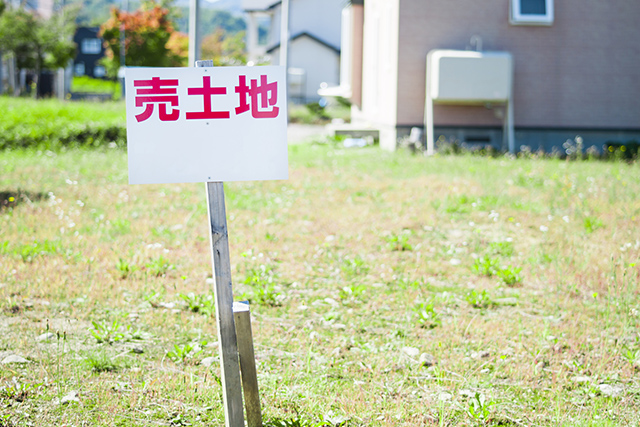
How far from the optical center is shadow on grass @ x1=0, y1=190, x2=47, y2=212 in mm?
7734

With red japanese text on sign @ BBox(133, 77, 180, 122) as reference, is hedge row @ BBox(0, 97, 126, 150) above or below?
above

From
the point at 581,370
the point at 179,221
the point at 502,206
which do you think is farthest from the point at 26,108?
the point at 581,370

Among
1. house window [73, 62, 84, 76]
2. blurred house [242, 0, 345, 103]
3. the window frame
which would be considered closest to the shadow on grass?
blurred house [242, 0, 345, 103]

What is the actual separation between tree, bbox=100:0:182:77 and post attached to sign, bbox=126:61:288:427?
44.7 m

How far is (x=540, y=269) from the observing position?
5.80m

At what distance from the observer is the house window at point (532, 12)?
45.6ft

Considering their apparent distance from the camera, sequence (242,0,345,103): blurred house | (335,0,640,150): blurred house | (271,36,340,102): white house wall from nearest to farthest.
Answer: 1. (335,0,640,150): blurred house
2. (242,0,345,103): blurred house
3. (271,36,340,102): white house wall

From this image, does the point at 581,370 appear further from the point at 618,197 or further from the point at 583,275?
the point at 618,197

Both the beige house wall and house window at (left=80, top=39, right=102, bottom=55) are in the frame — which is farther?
house window at (left=80, top=39, right=102, bottom=55)

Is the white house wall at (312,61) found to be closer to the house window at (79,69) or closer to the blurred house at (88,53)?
the blurred house at (88,53)

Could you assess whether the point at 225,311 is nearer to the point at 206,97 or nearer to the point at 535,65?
the point at 206,97

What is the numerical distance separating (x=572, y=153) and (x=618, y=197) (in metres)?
5.33

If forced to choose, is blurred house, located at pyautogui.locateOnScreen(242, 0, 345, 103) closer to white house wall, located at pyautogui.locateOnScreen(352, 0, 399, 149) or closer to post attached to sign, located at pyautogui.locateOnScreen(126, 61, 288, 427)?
white house wall, located at pyautogui.locateOnScreen(352, 0, 399, 149)

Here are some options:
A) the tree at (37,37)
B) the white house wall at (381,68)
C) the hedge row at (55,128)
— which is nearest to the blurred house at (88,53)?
the tree at (37,37)
